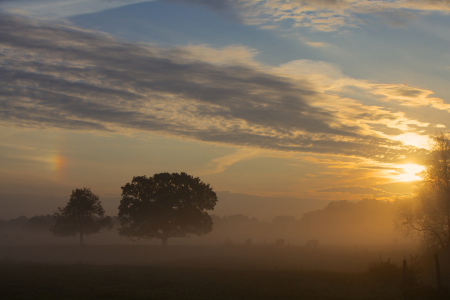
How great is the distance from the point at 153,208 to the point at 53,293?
37268mm

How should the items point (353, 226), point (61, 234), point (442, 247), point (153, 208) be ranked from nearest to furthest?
1. point (442, 247)
2. point (153, 208)
3. point (61, 234)
4. point (353, 226)

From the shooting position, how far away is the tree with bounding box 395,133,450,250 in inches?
1577

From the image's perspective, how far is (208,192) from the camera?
62.5 metres

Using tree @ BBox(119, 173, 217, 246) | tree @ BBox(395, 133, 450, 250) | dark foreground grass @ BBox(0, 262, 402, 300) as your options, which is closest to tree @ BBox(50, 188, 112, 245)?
tree @ BBox(119, 173, 217, 246)

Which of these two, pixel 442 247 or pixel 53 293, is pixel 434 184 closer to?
pixel 442 247

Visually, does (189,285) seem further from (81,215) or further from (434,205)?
(81,215)

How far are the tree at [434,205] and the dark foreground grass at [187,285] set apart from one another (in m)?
16.8

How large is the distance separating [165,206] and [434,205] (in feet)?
131

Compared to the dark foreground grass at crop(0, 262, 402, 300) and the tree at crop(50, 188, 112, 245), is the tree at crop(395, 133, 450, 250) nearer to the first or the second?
the dark foreground grass at crop(0, 262, 402, 300)

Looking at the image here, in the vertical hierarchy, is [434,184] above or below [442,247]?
above

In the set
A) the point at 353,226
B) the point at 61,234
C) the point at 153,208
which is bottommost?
the point at 353,226

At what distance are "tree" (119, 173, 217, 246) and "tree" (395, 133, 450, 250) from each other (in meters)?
32.3

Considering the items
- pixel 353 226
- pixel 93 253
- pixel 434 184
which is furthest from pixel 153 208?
pixel 353 226

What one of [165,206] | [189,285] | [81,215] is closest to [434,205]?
[189,285]
